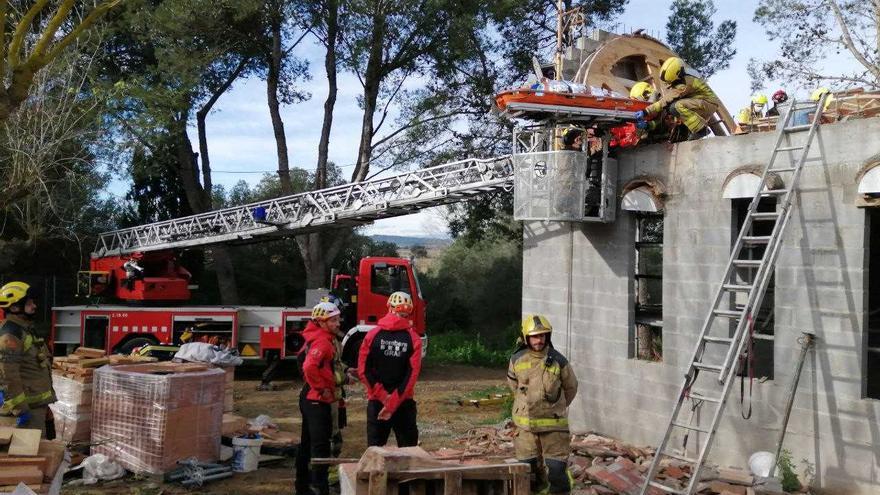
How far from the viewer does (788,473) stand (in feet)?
22.6

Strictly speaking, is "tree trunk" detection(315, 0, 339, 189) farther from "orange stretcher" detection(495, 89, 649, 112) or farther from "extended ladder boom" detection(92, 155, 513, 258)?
"orange stretcher" detection(495, 89, 649, 112)

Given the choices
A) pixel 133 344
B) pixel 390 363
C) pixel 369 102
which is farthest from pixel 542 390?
pixel 369 102

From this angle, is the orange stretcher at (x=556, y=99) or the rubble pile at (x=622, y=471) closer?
the rubble pile at (x=622, y=471)

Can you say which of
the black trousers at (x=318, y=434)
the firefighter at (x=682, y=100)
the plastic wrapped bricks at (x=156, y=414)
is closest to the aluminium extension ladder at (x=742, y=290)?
the firefighter at (x=682, y=100)

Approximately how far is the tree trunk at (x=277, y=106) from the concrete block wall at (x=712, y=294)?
13.9 m

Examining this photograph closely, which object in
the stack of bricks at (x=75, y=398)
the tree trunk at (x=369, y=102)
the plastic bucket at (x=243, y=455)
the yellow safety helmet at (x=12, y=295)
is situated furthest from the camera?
the tree trunk at (x=369, y=102)

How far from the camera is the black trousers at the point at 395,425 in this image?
6637mm

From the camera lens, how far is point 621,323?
29.0ft

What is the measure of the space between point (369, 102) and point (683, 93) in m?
14.7

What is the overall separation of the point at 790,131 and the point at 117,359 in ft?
24.9

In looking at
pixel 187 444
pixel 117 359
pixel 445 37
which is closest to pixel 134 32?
pixel 445 37

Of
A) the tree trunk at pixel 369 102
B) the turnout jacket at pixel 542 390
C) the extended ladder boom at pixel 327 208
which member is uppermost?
the tree trunk at pixel 369 102

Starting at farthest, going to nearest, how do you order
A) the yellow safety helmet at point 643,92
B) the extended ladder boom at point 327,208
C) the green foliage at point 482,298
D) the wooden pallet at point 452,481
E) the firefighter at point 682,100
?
the green foliage at point 482,298 < the extended ladder boom at point 327,208 < the yellow safety helmet at point 643,92 < the firefighter at point 682,100 < the wooden pallet at point 452,481

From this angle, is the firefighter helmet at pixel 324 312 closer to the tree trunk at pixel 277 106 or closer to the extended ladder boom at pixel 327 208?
the extended ladder boom at pixel 327 208
